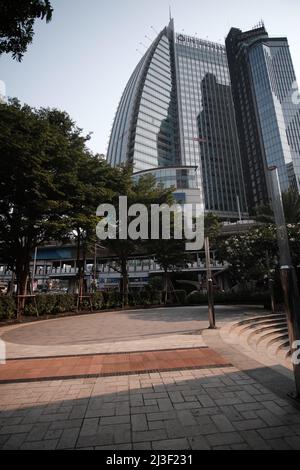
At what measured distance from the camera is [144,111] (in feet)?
370

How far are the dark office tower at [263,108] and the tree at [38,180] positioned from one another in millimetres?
99431

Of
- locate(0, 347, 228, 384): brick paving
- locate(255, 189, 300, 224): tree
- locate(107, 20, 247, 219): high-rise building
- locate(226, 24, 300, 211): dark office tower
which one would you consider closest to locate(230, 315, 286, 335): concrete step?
locate(0, 347, 228, 384): brick paving

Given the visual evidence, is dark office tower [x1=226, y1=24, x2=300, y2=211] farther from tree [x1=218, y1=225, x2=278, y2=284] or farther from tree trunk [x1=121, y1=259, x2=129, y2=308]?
tree [x1=218, y1=225, x2=278, y2=284]

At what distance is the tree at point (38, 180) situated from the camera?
12664 millimetres

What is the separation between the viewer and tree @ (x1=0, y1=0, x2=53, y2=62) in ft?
12.7

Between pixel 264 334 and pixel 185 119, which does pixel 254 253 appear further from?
pixel 185 119

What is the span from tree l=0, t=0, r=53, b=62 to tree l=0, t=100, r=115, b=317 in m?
8.28

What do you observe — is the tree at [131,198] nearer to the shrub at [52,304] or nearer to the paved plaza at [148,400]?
the shrub at [52,304]

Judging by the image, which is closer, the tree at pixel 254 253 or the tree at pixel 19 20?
the tree at pixel 19 20

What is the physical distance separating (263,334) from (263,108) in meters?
130

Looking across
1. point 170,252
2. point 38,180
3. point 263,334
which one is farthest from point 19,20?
point 170,252

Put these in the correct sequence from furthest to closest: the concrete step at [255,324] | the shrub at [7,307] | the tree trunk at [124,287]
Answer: the tree trunk at [124,287], the shrub at [7,307], the concrete step at [255,324]

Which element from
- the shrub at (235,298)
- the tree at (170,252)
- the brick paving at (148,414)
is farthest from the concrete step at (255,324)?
the tree at (170,252)

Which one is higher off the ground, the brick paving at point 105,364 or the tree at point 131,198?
the tree at point 131,198
